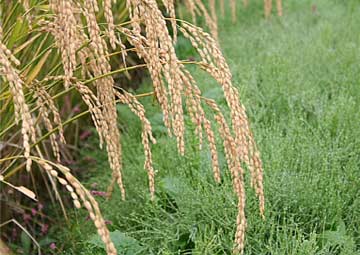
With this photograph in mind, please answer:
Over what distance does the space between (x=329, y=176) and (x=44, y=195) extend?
1.30m

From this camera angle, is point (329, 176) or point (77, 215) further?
point (77, 215)

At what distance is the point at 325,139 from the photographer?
8.18 ft

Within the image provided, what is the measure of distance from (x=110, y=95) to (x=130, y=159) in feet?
4.15

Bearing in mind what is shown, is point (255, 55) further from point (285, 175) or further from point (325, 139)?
point (285, 175)

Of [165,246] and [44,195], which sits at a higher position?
[165,246]

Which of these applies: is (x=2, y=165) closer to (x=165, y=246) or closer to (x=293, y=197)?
(x=165, y=246)

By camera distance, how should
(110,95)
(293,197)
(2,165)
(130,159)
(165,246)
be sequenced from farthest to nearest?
(130,159) → (2,165) → (293,197) → (165,246) → (110,95)

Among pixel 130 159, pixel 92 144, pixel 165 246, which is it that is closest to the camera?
pixel 165 246

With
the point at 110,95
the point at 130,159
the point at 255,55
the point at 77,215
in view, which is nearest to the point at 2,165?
the point at 77,215

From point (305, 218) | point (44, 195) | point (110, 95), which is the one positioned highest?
point (110, 95)

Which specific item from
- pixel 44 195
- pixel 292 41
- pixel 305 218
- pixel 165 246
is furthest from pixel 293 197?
pixel 292 41

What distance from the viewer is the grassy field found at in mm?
2023

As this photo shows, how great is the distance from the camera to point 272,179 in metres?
2.13

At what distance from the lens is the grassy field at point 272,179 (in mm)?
2023
